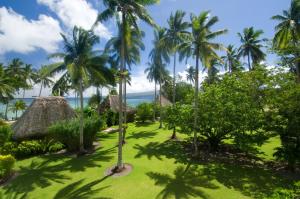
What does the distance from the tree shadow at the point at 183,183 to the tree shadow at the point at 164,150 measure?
264 cm

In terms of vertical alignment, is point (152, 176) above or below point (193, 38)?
below

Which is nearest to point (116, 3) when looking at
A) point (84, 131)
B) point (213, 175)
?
point (84, 131)

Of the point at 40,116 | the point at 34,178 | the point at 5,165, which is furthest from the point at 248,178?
the point at 40,116

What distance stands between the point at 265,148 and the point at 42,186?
20962 millimetres

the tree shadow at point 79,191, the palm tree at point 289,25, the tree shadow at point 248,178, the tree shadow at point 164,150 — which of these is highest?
the palm tree at point 289,25

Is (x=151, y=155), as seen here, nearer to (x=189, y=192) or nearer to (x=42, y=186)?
(x=189, y=192)

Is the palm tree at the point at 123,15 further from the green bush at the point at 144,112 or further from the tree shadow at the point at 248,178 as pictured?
the green bush at the point at 144,112

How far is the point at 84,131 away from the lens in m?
23.3

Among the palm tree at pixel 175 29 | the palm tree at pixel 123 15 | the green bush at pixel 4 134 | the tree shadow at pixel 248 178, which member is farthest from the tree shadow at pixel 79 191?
the palm tree at pixel 175 29

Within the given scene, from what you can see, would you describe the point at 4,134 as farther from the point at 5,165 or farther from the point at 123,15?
the point at 123,15

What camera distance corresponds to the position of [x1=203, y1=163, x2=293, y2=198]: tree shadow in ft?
44.7

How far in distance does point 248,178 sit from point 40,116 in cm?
2136

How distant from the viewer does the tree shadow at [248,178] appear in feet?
44.7

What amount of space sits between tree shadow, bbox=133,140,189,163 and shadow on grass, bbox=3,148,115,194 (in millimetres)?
3024
